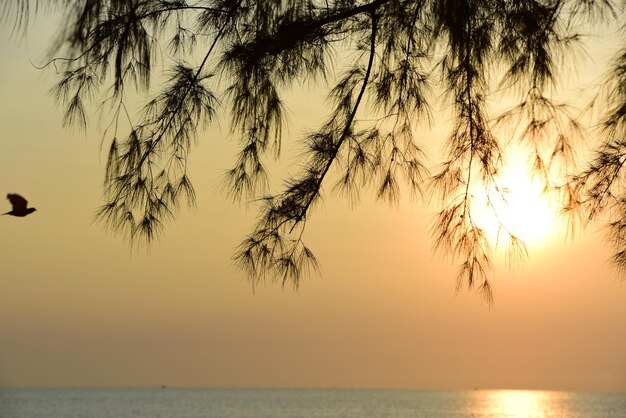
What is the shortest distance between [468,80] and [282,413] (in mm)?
48060

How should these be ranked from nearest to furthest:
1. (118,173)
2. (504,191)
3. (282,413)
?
(118,173) → (504,191) → (282,413)

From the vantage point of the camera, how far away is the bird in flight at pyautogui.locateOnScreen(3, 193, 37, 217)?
106 inches

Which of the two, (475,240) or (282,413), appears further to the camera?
(282,413)

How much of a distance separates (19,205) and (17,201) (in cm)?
2

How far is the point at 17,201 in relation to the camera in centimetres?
277

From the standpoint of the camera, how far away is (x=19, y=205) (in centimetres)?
275

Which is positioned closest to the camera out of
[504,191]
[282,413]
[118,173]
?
[118,173]

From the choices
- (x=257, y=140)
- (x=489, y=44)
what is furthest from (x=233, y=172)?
(x=489, y=44)

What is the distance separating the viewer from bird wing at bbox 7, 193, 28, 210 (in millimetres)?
2744

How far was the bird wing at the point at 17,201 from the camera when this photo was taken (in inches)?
108

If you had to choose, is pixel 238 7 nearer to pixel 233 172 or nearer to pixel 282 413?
pixel 233 172

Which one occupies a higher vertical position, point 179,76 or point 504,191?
point 179,76

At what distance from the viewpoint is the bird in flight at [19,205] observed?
270 centimetres

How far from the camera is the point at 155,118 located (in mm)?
3547
